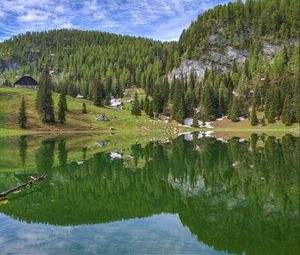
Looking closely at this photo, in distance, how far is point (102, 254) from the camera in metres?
18.6

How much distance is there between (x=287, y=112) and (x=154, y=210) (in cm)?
12421

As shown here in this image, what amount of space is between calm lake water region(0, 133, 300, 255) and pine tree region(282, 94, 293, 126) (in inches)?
3819

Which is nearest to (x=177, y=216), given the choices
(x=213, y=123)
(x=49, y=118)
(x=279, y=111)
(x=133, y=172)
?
(x=133, y=172)

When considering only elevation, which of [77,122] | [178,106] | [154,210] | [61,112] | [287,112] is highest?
[178,106]

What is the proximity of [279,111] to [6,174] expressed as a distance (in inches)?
4992

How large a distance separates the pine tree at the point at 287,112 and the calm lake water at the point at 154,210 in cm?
9700

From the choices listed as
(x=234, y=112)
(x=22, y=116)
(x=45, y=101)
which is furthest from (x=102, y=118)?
(x=234, y=112)

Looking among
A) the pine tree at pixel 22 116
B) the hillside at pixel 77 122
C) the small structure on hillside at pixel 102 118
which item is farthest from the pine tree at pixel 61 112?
the small structure on hillside at pixel 102 118

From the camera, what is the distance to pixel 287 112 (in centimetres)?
14162

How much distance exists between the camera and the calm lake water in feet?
66.3

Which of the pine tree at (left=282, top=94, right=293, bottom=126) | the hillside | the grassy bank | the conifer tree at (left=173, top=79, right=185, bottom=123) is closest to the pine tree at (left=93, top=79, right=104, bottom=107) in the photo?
the grassy bank

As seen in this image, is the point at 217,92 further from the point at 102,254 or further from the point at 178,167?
the point at 102,254

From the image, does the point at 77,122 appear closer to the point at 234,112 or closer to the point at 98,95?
the point at 98,95

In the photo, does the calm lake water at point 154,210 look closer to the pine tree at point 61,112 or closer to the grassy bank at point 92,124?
the grassy bank at point 92,124
